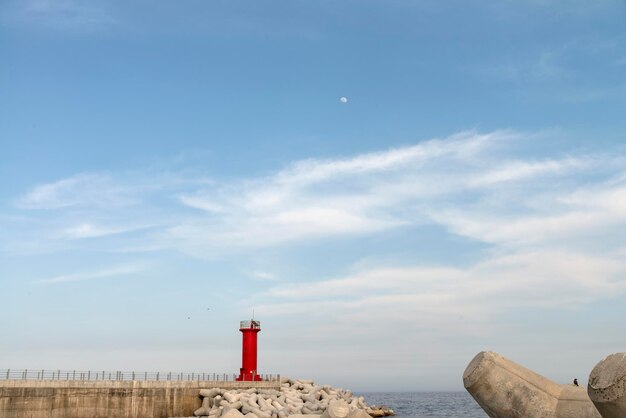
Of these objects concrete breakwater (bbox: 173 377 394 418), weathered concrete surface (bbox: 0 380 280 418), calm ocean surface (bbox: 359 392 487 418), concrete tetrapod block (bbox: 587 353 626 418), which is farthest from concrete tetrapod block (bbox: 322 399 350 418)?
calm ocean surface (bbox: 359 392 487 418)

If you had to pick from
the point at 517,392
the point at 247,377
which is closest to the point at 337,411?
the point at 517,392

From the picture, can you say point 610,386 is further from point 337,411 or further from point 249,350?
point 249,350

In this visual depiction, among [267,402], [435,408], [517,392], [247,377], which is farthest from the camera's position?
[435,408]

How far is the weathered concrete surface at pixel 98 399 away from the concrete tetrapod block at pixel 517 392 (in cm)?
1748

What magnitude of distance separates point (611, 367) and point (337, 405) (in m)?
11.1

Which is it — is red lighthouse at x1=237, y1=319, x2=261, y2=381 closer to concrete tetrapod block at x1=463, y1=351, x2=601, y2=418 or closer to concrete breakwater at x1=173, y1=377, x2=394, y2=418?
concrete breakwater at x1=173, y1=377, x2=394, y2=418

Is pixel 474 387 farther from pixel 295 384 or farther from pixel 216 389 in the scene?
pixel 295 384

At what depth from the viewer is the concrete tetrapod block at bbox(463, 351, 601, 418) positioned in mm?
9531

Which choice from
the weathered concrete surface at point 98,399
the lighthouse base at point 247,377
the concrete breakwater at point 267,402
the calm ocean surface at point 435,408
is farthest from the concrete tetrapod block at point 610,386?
the calm ocean surface at point 435,408

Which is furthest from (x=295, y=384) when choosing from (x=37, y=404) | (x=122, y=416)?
(x=37, y=404)

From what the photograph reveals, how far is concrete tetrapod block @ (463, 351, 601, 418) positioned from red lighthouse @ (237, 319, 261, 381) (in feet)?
84.4

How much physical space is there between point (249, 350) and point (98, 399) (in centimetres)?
1202

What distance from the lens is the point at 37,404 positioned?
2255 cm

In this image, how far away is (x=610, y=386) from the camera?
6484 millimetres
